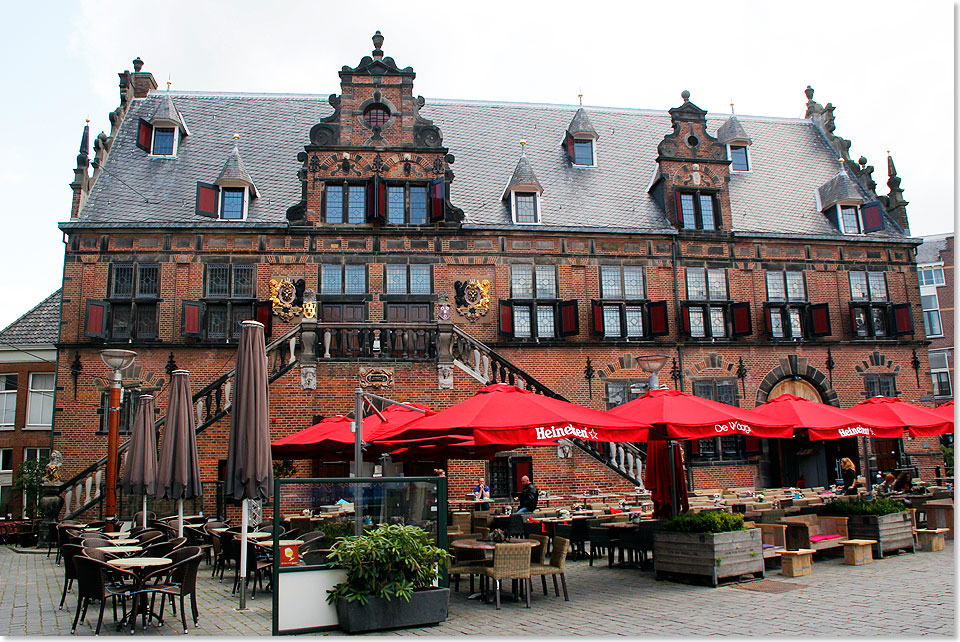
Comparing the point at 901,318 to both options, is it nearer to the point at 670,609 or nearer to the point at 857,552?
the point at 857,552

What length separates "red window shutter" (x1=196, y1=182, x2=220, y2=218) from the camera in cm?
2178

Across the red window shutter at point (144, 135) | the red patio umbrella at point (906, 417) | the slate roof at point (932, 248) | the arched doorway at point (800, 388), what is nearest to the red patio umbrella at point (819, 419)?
the red patio umbrella at point (906, 417)

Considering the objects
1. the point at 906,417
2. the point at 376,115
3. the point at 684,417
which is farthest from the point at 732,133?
the point at 684,417

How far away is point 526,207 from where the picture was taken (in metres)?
23.3

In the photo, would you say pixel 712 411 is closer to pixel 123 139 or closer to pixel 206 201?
pixel 206 201

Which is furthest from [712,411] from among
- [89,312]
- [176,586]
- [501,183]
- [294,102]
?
[294,102]

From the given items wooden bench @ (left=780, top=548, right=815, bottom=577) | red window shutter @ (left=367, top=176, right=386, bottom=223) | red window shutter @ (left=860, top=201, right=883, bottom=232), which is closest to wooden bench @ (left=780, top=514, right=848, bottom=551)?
wooden bench @ (left=780, top=548, right=815, bottom=577)

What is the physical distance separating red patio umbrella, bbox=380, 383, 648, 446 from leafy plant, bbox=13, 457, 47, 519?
562 inches

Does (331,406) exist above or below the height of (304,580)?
above

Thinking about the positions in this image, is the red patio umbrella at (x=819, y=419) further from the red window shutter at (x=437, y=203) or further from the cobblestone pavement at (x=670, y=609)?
the red window shutter at (x=437, y=203)

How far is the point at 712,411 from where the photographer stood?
445 inches

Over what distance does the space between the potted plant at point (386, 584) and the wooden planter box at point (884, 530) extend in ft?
24.7

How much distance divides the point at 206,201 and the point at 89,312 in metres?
4.34

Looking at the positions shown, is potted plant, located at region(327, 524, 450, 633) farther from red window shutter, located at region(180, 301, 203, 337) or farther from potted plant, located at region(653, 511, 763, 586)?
red window shutter, located at region(180, 301, 203, 337)
